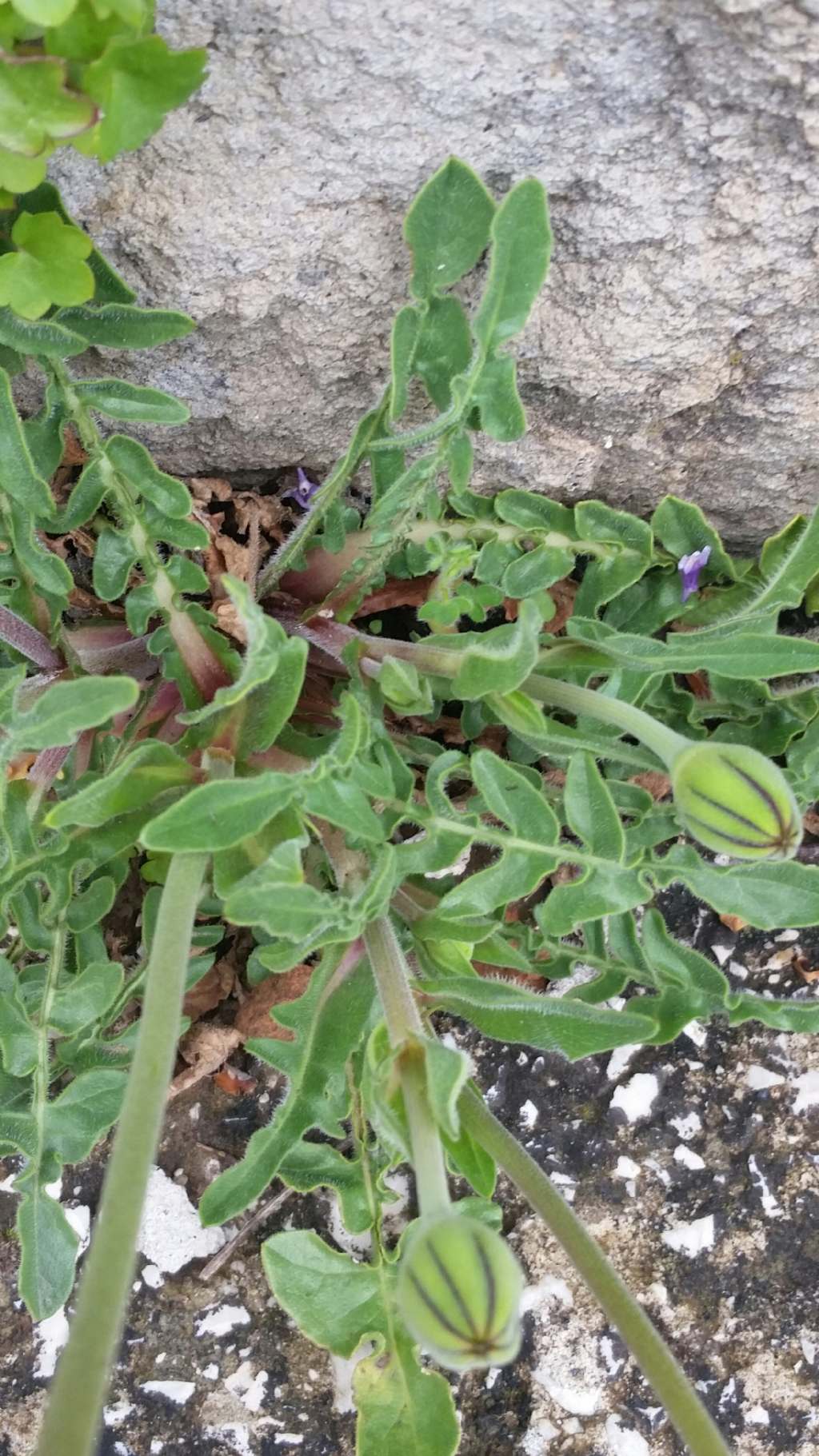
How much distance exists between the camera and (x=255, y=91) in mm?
1053

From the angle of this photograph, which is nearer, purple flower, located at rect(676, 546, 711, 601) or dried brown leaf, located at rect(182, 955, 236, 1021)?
purple flower, located at rect(676, 546, 711, 601)

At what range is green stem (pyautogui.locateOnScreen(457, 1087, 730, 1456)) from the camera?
87 cm

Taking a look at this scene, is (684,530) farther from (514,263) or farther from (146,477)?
(146,477)

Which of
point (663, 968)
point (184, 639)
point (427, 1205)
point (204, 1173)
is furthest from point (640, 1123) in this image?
point (184, 639)

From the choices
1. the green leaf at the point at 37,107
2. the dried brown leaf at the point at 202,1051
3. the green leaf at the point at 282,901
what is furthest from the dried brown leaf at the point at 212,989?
the green leaf at the point at 37,107

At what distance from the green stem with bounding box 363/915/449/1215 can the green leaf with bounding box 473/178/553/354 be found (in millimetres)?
590

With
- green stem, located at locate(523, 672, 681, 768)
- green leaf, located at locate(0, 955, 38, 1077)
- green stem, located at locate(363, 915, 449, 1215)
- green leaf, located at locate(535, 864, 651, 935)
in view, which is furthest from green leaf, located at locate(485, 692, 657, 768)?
green leaf, located at locate(0, 955, 38, 1077)

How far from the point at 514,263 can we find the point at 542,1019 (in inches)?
28.0

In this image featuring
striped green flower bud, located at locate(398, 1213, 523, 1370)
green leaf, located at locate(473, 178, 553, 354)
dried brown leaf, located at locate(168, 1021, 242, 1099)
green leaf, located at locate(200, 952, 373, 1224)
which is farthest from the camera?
dried brown leaf, located at locate(168, 1021, 242, 1099)

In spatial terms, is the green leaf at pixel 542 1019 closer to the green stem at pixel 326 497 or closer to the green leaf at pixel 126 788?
the green leaf at pixel 126 788

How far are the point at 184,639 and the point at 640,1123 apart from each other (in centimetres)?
86

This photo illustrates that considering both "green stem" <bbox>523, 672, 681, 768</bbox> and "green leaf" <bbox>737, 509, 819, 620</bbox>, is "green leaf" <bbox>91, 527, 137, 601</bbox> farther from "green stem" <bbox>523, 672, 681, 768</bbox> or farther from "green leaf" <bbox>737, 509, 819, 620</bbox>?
"green leaf" <bbox>737, 509, 819, 620</bbox>

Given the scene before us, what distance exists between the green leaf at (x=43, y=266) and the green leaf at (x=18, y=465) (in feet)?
0.31

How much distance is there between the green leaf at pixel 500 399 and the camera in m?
1.15
